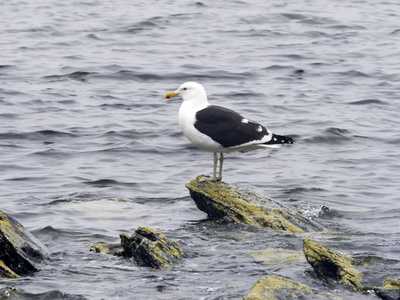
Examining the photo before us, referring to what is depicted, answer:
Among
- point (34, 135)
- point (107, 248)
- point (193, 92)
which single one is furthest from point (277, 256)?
point (34, 135)

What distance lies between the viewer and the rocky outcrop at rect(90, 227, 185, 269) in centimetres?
830

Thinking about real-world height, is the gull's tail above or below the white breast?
below

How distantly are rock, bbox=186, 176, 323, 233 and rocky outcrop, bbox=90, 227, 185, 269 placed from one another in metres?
1.49

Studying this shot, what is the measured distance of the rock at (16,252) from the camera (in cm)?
788

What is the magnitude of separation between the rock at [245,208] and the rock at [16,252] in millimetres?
2666

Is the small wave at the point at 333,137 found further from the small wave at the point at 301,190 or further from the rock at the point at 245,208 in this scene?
the rock at the point at 245,208

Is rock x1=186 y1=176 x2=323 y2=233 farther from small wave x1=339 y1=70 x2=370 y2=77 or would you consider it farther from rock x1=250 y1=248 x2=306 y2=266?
small wave x1=339 y1=70 x2=370 y2=77

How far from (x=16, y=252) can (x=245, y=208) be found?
10.7 ft

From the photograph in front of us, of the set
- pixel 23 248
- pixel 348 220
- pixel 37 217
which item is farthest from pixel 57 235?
pixel 348 220

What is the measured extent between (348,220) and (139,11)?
19.9 m

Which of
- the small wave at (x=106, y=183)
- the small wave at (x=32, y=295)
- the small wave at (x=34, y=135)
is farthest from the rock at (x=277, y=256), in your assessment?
the small wave at (x=34, y=135)

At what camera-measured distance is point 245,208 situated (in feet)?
33.3

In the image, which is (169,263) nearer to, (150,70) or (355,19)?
(150,70)

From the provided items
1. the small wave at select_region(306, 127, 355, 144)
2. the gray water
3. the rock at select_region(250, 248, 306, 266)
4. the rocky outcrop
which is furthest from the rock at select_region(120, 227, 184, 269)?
the small wave at select_region(306, 127, 355, 144)
